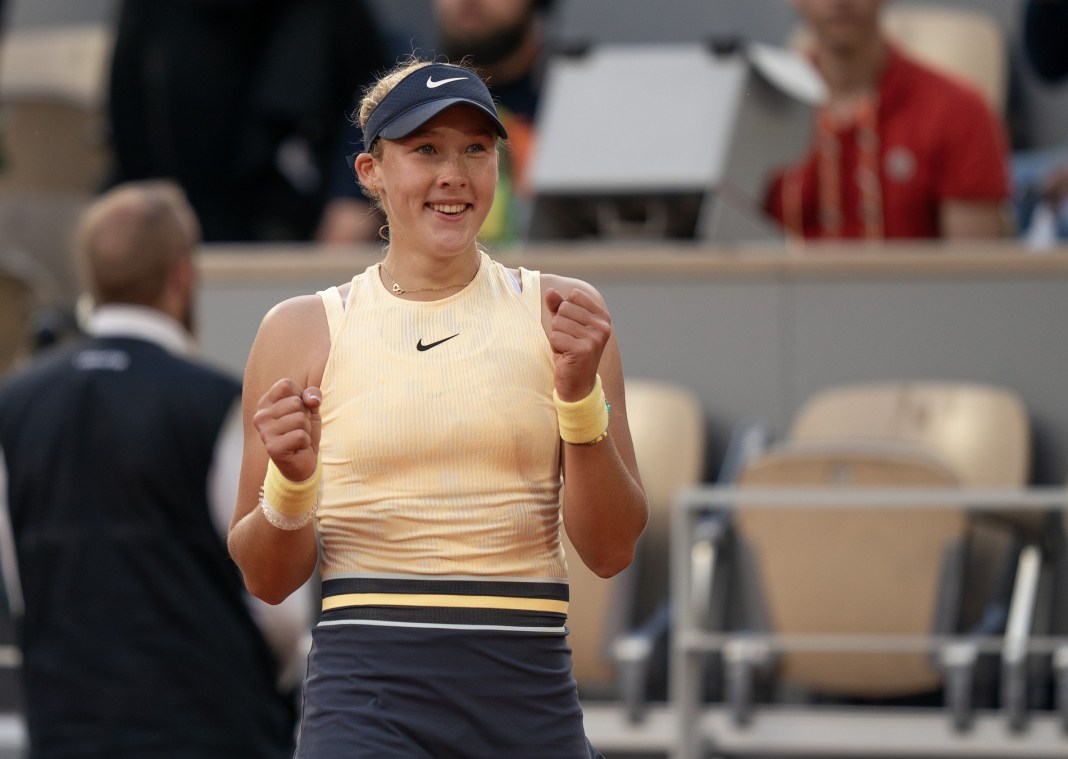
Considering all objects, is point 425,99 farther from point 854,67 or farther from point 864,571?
point 854,67

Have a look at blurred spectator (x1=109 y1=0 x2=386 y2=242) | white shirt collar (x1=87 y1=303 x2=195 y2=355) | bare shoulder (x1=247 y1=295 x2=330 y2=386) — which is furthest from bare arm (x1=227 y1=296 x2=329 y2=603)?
blurred spectator (x1=109 y1=0 x2=386 y2=242)

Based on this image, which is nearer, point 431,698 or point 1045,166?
point 431,698

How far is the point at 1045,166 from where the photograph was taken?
6734mm

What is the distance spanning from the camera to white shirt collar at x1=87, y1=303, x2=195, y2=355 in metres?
4.07

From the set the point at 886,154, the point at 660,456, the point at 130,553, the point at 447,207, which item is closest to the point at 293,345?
the point at 447,207

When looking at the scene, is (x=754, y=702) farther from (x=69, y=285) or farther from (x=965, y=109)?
(x=69, y=285)

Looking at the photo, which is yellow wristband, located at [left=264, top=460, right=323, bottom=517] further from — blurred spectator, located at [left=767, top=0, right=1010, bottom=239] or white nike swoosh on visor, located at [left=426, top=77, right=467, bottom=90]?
blurred spectator, located at [left=767, top=0, right=1010, bottom=239]

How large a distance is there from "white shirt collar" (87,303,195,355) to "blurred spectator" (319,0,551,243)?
206 cm

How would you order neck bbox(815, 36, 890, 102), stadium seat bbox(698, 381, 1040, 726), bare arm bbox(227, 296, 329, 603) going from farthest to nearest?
1. neck bbox(815, 36, 890, 102)
2. stadium seat bbox(698, 381, 1040, 726)
3. bare arm bbox(227, 296, 329, 603)

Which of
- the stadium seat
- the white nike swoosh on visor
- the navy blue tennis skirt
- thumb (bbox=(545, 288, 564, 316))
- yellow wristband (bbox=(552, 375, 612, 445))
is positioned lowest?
the stadium seat

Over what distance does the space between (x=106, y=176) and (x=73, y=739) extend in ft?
13.0

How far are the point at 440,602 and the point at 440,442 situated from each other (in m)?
0.19

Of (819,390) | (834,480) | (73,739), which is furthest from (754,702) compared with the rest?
(73,739)

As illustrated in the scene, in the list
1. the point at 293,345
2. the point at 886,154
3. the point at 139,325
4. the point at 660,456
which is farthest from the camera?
the point at 886,154
